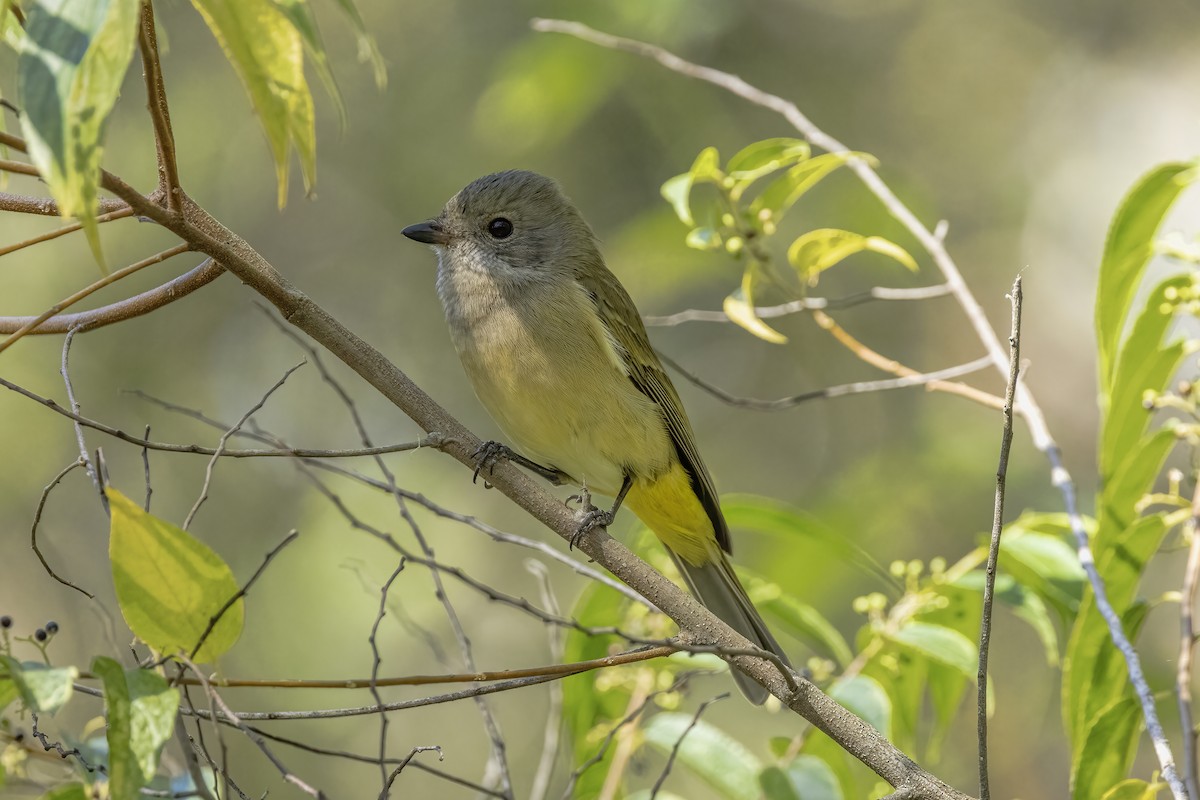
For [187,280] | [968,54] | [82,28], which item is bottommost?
[187,280]

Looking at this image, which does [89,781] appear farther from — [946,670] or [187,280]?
[946,670]

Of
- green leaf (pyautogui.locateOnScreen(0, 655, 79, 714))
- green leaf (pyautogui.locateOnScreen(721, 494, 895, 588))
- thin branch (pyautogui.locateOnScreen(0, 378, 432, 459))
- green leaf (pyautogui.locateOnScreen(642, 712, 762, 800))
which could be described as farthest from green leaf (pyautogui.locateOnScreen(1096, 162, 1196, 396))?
green leaf (pyautogui.locateOnScreen(0, 655, 79, 714))

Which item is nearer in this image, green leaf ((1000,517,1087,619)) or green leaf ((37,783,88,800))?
green leaf ((37,783,88,800))

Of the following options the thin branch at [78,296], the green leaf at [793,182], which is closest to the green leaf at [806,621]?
the green leaf at [793,182]

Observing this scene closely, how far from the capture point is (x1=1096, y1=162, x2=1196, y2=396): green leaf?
2693 mm

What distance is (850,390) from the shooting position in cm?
307

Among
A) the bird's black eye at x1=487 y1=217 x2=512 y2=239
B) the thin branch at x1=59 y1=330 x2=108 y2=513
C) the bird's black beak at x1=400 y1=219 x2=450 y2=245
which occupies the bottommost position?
the thin branch at x1=59 y1=330 x2=108 y2=513

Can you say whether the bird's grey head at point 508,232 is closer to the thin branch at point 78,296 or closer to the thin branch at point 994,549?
the thin branch at point 78,296

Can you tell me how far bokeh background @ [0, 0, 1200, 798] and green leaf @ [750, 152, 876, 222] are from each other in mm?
3116

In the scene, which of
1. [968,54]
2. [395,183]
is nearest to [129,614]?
[395,183]

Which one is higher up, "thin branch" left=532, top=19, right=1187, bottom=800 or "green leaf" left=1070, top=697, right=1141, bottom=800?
"thin branch" left=532, top=19, right=1187, bottom=800

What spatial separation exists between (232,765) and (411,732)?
1331 mm

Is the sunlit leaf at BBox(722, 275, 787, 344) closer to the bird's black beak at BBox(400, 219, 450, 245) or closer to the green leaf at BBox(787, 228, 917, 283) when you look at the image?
the green leaf at BBox(787, 228, 917, 283)

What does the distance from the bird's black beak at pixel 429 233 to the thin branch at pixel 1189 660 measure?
2.70 metres
